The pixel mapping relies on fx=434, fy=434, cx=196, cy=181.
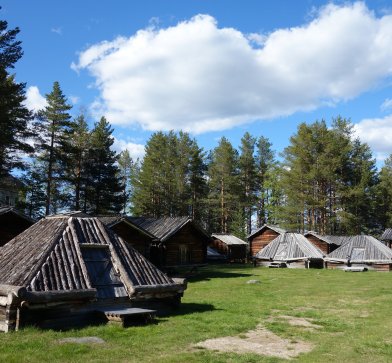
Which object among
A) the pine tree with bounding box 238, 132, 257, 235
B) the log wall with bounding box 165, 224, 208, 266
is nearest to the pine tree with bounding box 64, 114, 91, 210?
the log wall with bounding box 165, 224, 208, 266

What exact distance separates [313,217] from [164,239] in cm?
3148

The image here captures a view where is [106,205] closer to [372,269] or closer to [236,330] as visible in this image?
[372,269]

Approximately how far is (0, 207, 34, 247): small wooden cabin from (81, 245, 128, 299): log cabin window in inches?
402

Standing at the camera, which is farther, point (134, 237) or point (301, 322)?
point (134, 237)


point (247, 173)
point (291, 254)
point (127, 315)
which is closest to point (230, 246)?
point (291, 254)

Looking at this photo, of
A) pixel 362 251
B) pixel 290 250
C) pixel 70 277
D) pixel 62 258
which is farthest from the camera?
pixel 290 250

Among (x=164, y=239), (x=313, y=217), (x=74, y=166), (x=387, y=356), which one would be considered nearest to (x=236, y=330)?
(x=387, y=356)

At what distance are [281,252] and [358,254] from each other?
274 inches

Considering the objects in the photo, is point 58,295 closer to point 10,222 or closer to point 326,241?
point 10,222

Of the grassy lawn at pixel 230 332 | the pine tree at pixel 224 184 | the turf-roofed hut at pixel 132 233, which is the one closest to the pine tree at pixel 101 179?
the pine tree at pixel 224 184

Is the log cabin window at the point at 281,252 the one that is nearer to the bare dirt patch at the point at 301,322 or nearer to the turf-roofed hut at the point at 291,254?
the turf-roofed hut at the point at 291,254

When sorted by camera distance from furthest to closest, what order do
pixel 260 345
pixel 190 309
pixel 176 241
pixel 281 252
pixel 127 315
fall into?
pixel 281 252
pixel 176 241
pixel 190 309
pixel 127 315
pixel 260 345

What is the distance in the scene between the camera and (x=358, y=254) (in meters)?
39.5

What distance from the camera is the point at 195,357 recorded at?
916 centimetres
